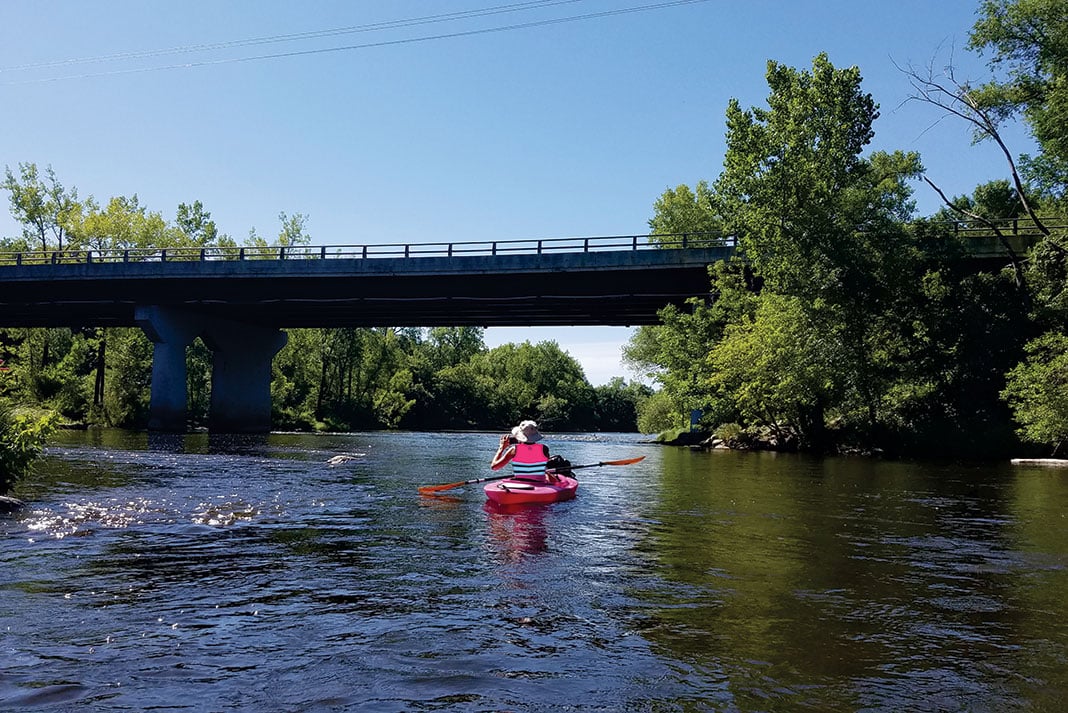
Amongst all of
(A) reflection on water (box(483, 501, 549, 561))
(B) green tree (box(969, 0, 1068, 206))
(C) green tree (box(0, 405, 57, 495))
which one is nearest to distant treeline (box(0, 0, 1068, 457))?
(B) green tree (box(969, 0, 1068, 206))

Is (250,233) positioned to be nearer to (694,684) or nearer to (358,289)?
(358,289)

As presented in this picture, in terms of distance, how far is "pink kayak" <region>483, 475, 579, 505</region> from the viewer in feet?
53.3

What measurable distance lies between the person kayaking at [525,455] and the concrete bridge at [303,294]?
Answer: 1049 inches

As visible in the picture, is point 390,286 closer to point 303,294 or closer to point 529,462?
point 303,294

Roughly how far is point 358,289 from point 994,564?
4162cm

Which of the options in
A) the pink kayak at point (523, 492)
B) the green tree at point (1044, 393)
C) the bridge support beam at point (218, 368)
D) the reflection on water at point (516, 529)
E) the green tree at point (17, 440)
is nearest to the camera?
the reflection on water at point (516, 529)

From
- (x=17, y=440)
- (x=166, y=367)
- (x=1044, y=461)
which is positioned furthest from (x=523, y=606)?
(x=166, y=367)

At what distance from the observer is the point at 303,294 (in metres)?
49.8

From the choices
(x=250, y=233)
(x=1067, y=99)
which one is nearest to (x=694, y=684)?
(x=1067, y=99)

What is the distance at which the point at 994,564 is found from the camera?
10.5m

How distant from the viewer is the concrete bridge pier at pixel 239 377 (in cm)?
5809

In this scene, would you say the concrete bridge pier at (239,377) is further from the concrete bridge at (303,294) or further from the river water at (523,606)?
the river water at (523,606)

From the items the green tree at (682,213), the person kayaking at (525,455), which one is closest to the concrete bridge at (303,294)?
the green tree at (682,213)

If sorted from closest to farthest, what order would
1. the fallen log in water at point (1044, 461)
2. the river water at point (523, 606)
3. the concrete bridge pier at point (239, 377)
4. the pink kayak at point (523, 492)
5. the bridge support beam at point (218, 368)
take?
1. the river water at point (523, 606)
2. the pink kayak at point (523, 492)
3. the fallen log in water at point (1044, 461)
4. the bridge support beam at point (218, 368)
5. the concrete bridge pier at point (239, 377)
